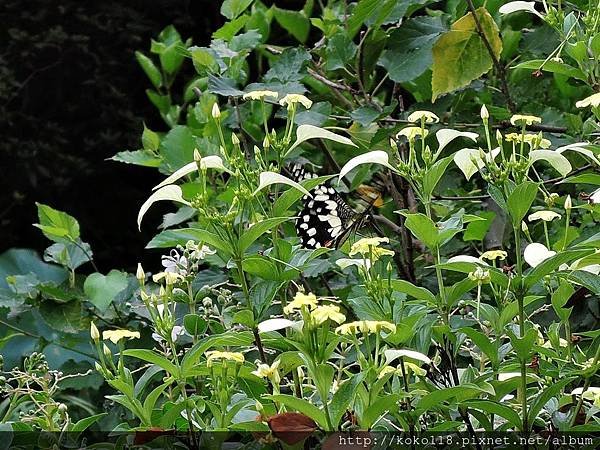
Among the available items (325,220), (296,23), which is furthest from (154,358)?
(296,23)

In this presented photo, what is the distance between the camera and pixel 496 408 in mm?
665

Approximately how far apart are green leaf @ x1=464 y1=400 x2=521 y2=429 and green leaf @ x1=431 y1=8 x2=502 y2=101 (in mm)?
600

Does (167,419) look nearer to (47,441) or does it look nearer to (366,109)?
(47,441)

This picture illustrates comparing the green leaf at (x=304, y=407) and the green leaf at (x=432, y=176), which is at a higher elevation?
the green leaf at (x=432, y=176)

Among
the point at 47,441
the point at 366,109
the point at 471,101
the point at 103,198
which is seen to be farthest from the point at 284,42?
the point at 47,441

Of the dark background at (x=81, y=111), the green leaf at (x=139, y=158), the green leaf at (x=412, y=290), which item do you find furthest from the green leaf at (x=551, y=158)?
the dark background at (x=81, y=111)

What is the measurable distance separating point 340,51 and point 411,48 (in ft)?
0.34

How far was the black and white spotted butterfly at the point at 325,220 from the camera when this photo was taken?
1.14m

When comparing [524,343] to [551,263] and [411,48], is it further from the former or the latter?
[411,48]

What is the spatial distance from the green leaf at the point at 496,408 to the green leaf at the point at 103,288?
75 cm

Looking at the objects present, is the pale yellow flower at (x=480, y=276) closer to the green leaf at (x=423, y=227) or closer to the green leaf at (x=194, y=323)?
the green leaf at (x=423, y=227)

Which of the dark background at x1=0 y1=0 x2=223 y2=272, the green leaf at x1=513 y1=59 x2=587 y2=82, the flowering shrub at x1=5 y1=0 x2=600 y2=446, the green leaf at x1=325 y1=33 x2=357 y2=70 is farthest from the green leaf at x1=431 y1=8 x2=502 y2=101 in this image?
the dark background at x1=0 y1=0 x2=223 y2=272

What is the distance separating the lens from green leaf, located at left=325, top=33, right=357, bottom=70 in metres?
1.28

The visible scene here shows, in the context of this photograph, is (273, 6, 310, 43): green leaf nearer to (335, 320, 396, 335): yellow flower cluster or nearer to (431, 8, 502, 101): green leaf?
(431, 8, 502, 101): green leaf
